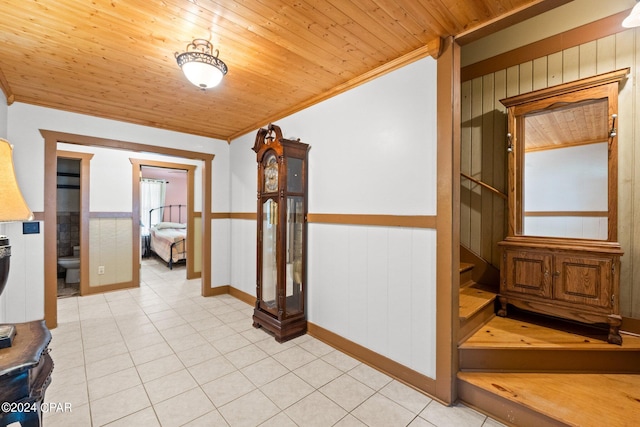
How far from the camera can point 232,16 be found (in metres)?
1.67

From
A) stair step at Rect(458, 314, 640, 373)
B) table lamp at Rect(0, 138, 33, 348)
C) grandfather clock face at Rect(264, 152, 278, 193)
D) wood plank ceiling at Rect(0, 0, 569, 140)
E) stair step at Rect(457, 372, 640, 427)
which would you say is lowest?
stair step at Rect(457, 372, 640, 427)

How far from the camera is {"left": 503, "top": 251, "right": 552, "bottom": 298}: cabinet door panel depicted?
2.27m

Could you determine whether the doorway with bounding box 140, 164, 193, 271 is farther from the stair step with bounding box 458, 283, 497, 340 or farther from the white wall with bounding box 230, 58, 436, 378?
the stair step with bounding box 458, 283, 497, 340

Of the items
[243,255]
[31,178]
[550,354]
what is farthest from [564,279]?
[31,178]

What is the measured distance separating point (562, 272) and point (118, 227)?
590cm

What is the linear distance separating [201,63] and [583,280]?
3.23m

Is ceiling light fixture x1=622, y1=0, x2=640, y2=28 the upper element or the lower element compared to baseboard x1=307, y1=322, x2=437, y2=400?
upper

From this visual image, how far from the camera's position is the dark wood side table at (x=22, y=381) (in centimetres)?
103

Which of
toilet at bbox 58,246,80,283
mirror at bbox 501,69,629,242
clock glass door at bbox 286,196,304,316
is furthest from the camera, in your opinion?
toilet at bbox 58,246,80,283

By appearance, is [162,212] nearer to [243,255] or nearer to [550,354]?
[243,255]

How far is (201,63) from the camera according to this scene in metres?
1.89

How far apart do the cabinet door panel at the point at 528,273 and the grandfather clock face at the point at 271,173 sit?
2354mm

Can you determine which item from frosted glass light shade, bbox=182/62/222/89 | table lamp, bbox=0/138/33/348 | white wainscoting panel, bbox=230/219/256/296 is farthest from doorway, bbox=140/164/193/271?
table lamp, bbox=0/138/33/348

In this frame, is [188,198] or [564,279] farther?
[188,198]
